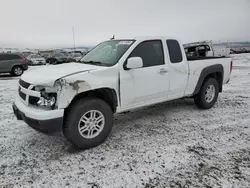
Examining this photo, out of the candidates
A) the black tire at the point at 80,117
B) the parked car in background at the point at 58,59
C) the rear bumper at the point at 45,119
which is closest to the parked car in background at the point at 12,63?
the parked car in background at the point at 58,59

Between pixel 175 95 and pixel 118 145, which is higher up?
pixel 175 95

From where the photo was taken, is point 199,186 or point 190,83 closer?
point 199,186

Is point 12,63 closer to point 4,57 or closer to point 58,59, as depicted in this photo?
point 4,57

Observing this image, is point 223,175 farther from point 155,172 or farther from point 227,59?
point 227,59

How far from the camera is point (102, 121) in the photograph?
3.54 metres

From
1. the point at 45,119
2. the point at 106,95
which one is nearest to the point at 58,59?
the point at 106,95

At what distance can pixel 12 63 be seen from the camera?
14.5 metres

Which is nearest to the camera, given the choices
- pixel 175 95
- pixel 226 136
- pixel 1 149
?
pixel 1 149

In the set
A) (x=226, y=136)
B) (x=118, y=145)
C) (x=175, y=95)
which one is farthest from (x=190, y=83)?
(x=118, y=145)

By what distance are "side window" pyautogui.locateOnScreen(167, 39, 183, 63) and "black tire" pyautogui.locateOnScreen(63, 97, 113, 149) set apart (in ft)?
6.13

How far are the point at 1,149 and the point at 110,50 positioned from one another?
104 inches

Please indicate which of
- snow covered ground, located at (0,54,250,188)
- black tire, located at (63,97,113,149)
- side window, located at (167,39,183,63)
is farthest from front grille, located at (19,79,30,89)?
side window, located at (167,39,183,63)

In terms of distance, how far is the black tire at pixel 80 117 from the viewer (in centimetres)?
319

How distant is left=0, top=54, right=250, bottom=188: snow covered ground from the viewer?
2652 mm
